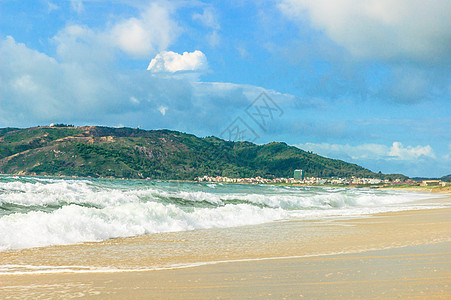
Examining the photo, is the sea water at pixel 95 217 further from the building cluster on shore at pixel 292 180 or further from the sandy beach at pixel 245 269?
the building cluster on shore at pixel 292 180

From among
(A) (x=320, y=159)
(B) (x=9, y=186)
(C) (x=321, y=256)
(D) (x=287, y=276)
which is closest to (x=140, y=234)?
(C) (x=321, y=256)

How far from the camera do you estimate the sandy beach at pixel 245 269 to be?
16.6ft

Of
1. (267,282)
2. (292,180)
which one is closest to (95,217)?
(267,282)

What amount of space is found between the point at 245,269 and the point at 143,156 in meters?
127

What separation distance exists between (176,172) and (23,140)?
56.3 meters

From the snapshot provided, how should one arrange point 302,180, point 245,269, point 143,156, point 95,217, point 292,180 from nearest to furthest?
1. point 245,269
2. point 95,217
3. point 143,156
4. point 292,180
5. point 302,180

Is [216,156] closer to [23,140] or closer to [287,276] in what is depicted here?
[23,140]

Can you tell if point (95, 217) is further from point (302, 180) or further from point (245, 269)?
point (302, 180)

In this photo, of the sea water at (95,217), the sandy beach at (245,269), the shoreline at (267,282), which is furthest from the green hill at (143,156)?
the shoreline at (267,282)

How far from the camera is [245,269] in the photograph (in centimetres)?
654

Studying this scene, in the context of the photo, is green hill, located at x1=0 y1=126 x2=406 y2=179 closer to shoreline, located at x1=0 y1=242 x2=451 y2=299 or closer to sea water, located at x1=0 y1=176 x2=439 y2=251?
sea water, located at x1=0 y1=176 x2=439 y2=251

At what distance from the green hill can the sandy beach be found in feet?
349

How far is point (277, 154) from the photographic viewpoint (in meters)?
167

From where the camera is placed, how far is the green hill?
376 ft
